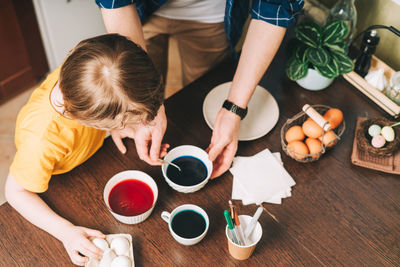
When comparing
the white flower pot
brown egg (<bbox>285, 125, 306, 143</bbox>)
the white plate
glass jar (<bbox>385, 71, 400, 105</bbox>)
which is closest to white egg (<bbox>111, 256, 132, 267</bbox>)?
the white plate

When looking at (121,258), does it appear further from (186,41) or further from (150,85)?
(186,41)

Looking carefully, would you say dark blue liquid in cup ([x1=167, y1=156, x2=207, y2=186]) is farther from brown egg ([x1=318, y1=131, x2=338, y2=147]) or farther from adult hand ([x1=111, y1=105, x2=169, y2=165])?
brown egg ([x1=318, y1=131, x2=338, y2=147])

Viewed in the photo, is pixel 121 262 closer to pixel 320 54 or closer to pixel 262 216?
pixel 262 216

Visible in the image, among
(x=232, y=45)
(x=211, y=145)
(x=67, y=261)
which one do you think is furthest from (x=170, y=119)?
(x=67, y=261)

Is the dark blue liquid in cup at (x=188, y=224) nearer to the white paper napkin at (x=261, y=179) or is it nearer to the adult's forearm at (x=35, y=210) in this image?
the white paper napkin at (x=261, y=179)

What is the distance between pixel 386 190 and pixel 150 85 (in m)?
0.80

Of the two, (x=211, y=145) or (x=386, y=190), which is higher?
(x=211, y=145)

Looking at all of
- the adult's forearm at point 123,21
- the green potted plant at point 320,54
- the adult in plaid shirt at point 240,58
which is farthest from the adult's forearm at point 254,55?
the adult's forearm at point 123,21

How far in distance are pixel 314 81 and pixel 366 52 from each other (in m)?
0.22

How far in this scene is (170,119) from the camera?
125 centimetres

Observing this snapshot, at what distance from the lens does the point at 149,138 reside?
1.12 meters

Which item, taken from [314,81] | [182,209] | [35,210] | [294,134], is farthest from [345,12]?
[35,210]

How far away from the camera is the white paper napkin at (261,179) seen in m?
1.09

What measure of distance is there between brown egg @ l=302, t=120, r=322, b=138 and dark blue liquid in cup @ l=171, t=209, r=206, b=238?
0.46 meters
